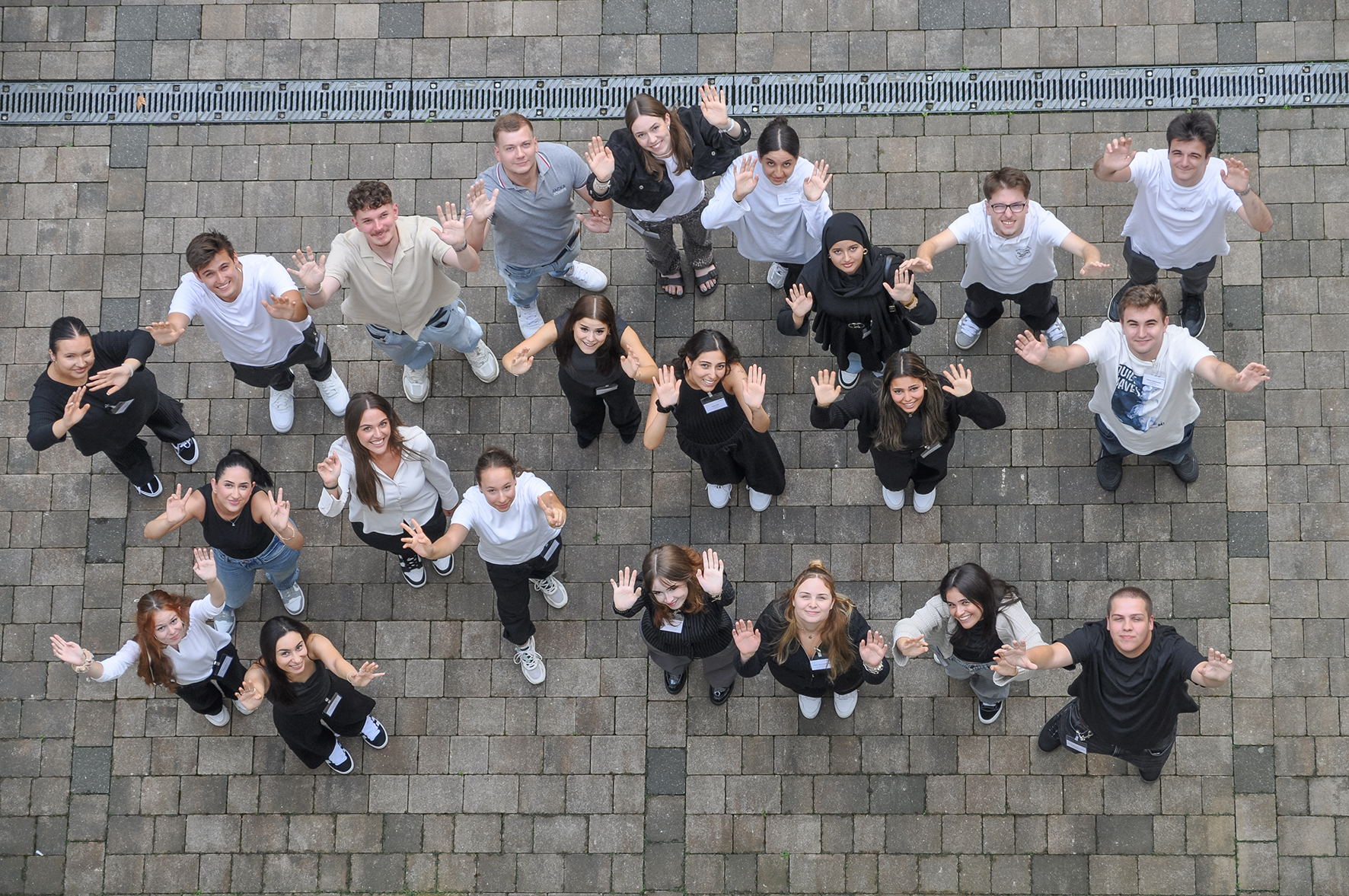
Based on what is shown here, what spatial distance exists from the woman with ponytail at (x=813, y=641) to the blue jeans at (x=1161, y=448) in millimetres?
2272

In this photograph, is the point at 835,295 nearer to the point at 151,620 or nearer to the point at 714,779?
the point at 714,779

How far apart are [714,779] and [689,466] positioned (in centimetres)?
228

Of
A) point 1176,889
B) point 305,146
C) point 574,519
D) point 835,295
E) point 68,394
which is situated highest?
point 305,146

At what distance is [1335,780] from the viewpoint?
28.4ft

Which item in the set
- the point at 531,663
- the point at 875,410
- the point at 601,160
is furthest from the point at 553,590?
the point at 601,160

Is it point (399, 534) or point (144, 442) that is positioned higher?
point (144, 442)

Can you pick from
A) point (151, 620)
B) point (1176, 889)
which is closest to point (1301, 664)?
point (1176, 889)

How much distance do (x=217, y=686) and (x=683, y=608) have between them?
3.48m

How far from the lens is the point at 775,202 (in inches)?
329

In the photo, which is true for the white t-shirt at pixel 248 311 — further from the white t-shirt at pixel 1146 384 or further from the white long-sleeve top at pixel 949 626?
the white t-shirt at pixel 1146 384

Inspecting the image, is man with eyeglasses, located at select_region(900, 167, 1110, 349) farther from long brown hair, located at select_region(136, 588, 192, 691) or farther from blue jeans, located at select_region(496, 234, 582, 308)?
long brown hair, located at select_region(136, 588, 192, 691)

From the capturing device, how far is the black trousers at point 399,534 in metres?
8.51

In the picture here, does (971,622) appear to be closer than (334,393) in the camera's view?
Yes

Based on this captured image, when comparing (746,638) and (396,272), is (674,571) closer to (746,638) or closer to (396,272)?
(746,638)
